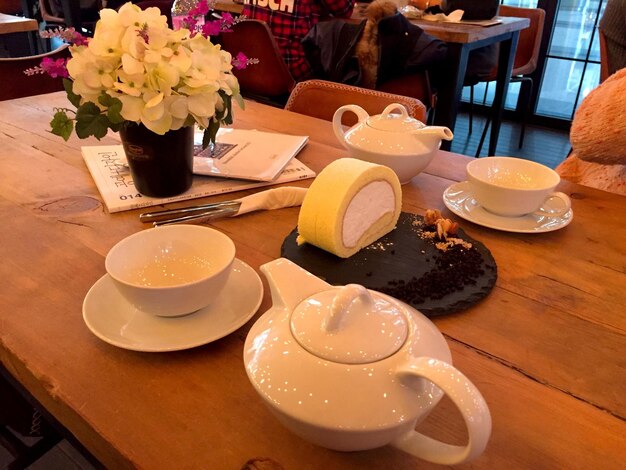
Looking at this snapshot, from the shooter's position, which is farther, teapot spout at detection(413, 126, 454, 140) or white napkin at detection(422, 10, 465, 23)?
white napkin at detection(422, 10, 465, 23)

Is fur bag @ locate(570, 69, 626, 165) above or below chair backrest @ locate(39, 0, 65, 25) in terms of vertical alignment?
above

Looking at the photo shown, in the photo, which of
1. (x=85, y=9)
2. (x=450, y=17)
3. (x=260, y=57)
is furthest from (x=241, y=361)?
(x=85, y=9)

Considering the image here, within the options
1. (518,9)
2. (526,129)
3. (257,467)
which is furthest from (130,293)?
(526,129)

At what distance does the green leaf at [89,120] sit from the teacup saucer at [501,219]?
0.58 meters

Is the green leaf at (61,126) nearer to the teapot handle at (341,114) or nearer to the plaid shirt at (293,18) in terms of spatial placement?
the teapot handle at (341,114)

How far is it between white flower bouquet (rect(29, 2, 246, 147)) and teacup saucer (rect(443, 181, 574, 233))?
0.44 metres

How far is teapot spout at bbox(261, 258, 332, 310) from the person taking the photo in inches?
18.8

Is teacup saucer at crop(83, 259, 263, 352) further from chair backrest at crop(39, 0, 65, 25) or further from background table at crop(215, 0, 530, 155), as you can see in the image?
chair backrest at crop(39, 0, 65, 25)

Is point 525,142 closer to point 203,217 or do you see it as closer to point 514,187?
point 514,187

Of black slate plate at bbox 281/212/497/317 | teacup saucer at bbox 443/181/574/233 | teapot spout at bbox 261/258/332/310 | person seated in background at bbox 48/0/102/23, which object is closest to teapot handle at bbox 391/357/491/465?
teapot spout at bbox 261/258/332/310

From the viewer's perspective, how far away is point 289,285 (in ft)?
1.61

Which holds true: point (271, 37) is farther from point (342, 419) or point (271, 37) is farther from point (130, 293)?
point (342, 419)

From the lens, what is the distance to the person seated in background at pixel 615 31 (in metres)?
1.78

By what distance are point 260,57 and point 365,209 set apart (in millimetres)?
1701
